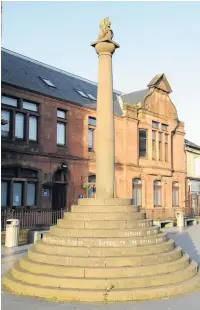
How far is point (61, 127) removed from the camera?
22688 mm

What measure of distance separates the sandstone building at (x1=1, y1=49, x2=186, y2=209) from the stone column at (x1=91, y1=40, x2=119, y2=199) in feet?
30.9

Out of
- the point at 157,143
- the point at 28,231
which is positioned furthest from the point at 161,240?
the point at 157,143

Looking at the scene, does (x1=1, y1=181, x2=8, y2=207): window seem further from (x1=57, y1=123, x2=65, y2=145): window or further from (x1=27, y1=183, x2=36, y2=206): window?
(x1=57, y1=123, x2=65, y2=145): window

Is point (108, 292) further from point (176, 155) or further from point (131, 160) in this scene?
point (176, 155)

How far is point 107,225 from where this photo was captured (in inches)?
380

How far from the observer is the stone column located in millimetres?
10992

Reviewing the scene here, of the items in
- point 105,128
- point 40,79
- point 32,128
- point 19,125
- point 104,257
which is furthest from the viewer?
point 40,79

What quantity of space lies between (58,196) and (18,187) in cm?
329

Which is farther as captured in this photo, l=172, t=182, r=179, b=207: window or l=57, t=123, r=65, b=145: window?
l=172, t=182, r=179, b=207: window

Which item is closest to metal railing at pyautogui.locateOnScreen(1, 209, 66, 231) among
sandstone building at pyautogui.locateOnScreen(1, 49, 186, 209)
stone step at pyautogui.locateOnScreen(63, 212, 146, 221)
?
sandstone building at pyautogui.locateOnScreen(1, 49, 186, 209)

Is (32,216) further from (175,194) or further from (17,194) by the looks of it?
(175,194)

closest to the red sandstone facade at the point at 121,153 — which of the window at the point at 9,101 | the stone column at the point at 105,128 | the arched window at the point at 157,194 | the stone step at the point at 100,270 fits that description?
the arched window at the point at 157,194

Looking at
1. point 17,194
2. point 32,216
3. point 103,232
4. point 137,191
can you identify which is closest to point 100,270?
point 103,232

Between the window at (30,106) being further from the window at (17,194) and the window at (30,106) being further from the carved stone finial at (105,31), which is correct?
the carved stone finial at (105,31)
